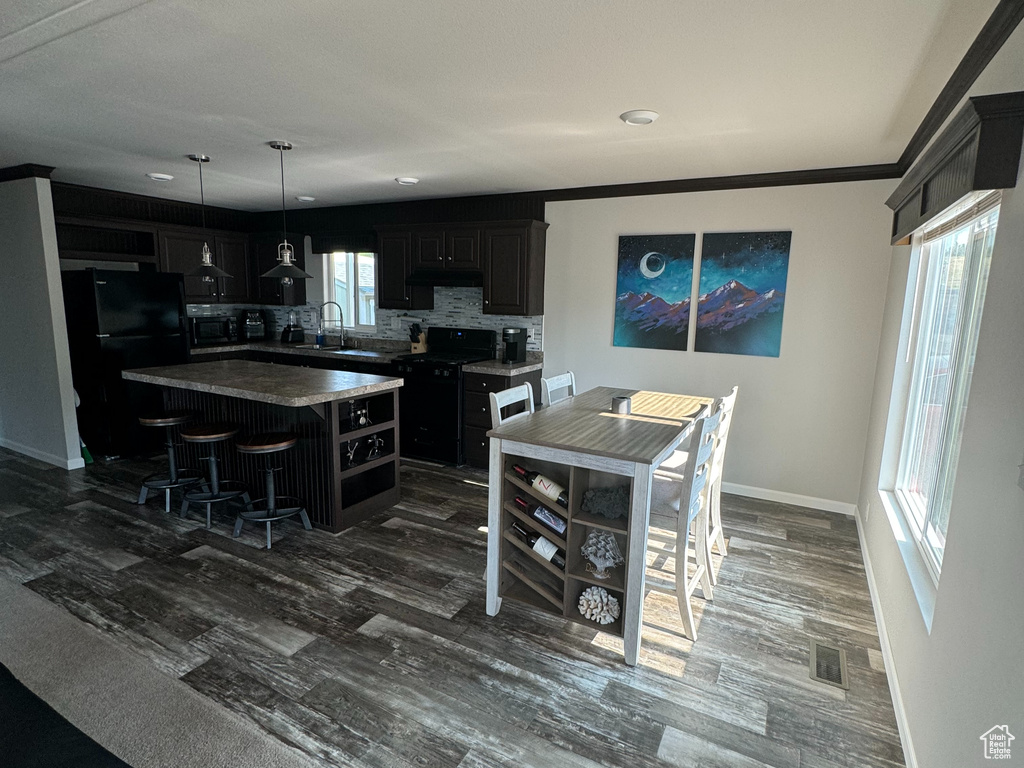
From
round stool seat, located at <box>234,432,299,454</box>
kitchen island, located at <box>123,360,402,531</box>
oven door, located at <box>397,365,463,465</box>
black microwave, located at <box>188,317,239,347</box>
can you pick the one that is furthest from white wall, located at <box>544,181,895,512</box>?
black microwave, located at <box>188,317,239,347</box>

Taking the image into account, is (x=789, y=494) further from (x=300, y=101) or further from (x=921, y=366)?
(x=300, y=101)

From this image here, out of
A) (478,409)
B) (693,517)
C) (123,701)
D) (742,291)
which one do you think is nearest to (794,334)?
(742,291)

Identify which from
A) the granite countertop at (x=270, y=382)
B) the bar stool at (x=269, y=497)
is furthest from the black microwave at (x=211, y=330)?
the bar stool at (x=269, y=497)

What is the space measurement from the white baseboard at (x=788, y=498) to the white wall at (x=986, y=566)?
7.15 ft

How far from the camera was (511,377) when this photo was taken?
465 cm

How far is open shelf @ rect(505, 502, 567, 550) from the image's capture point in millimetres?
2411

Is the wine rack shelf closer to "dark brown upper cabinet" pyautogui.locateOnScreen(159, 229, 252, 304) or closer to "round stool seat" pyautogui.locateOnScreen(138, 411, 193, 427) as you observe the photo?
"round stool seat" pyautogui.locateOnScreen(138, 411, 193, 427)

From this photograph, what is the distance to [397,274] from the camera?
5387 millimetres

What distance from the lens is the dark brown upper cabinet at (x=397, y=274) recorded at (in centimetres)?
530

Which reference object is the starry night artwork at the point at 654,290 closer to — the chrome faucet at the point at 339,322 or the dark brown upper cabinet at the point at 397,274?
the dark brown upper cabinet at the point at 397,274

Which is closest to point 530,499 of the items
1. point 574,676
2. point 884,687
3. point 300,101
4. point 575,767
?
point 574,676

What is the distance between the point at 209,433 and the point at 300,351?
232cm

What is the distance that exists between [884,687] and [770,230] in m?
2.96

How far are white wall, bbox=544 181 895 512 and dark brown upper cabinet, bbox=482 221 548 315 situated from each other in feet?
1.10
